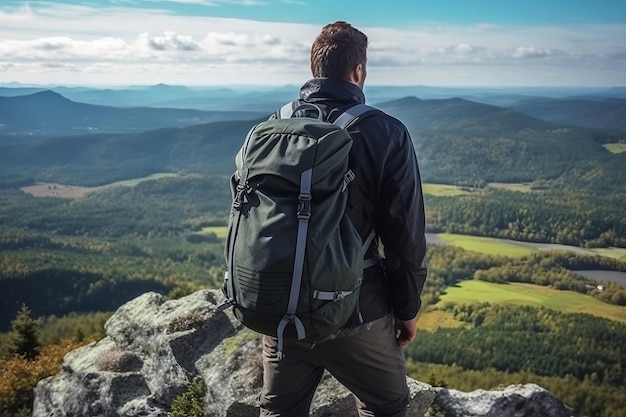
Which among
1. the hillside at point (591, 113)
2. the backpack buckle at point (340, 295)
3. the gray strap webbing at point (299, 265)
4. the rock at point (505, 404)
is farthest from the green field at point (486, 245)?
the gray strap webbing at point (299, 265)

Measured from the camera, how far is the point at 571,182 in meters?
126

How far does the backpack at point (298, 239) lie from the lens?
116 inches

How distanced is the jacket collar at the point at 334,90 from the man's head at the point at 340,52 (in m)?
0.05

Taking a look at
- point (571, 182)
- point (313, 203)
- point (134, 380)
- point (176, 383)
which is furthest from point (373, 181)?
point (571, 182)

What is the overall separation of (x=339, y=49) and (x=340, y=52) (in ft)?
Answer: 0.06

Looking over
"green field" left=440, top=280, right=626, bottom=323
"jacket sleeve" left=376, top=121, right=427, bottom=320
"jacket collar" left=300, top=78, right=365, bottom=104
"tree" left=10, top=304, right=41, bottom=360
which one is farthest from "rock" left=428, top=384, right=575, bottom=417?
"green field" left=440, top=280, right=626, bottom=323

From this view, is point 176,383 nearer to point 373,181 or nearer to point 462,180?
point 373,181

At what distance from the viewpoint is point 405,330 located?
357cm

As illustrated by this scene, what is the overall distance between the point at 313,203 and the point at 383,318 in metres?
0.93

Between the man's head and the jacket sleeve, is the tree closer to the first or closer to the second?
→ the jacket sleeve

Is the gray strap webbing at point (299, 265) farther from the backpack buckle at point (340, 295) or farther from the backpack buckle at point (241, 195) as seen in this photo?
the backpack buckle at point (241, 195)

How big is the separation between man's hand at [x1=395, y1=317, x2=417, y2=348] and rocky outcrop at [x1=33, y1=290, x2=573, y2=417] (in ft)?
7.87

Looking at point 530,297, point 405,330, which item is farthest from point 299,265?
point 530,297

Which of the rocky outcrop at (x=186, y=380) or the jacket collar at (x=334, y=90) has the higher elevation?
the jacket collar at (x=334, y=90)
